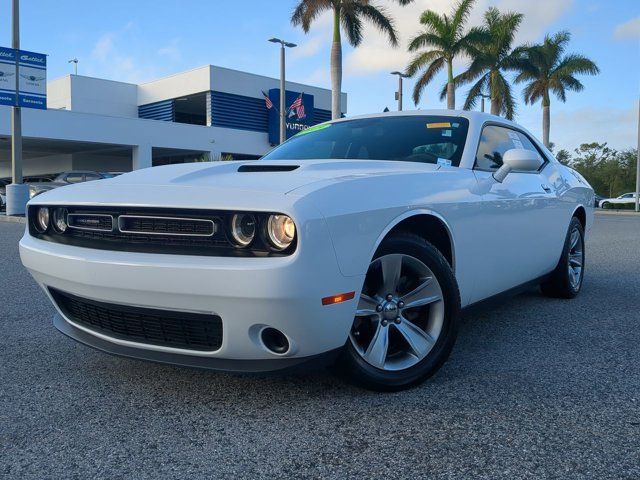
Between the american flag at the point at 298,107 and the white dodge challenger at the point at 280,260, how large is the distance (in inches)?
1374

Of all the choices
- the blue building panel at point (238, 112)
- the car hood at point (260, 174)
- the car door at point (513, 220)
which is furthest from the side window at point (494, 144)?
the blue building panel at point (238, 112)

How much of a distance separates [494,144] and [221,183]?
2156 millimetres

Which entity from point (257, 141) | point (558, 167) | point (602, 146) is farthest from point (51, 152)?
point (602, 146)

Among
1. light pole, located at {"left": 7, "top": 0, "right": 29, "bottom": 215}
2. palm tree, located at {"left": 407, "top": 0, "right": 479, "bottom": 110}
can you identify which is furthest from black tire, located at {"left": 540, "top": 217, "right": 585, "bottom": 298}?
palm tree, located at {"left": 407, "top": 0, "right": 479, "bottom": 110}

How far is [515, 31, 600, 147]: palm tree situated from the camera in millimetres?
33894

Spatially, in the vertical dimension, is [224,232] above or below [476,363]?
above

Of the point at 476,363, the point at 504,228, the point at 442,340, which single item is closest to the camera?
the point at 442,340

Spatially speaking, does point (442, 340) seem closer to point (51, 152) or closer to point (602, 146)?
point (51, 152)

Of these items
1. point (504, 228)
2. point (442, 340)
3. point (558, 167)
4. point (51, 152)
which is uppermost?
point (51, 152)

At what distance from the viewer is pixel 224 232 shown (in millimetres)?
2309

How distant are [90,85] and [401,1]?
22075 millimetres

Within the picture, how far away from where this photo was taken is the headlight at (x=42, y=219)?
293 centimetres

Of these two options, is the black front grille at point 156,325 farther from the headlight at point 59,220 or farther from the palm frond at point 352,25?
the palm frond at point 352,25

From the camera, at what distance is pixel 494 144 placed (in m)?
3.96
